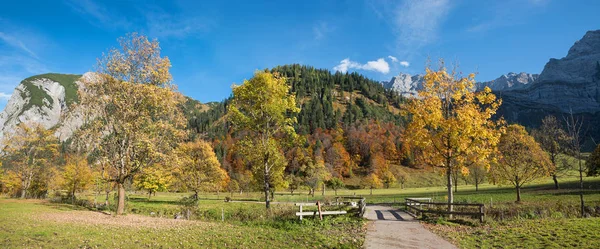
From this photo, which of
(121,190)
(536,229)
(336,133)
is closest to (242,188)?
(121,190)

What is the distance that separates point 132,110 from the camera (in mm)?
26641

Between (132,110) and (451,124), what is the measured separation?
2684 cm

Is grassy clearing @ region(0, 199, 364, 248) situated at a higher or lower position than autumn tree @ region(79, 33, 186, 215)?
lower

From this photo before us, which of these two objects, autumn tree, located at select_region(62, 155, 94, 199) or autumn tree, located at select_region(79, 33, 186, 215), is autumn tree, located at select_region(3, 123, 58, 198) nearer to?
autumn tree, located at select_region(62, 155, 94, 199)

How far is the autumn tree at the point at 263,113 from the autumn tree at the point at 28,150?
4740 cm

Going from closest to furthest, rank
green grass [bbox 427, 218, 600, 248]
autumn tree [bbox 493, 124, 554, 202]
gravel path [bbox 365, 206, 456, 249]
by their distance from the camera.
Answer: green grass [bbox 427, 218, 600, 248] < gravel path [bbox 365, 206, 456, 249] < autumn tree [bbox 493, 124, 554, 202]

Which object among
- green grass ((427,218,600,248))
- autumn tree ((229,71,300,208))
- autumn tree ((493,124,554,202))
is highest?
autumn tree ((229,71,300,208))

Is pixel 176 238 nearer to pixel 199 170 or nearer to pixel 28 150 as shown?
pixel 199 170

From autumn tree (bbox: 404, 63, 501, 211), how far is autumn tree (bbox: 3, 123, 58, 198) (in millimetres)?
62436

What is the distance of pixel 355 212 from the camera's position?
25609 millimetres

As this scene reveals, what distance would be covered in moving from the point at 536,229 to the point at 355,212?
12.4m

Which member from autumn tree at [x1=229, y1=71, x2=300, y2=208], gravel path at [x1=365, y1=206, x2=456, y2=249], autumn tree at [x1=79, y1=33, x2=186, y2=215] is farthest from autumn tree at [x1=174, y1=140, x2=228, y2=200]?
gravel path at [x1=365, y1=206, x2=456, y2=249]

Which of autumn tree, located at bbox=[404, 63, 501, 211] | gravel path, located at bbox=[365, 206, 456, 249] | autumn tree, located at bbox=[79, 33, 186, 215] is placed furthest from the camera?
autumn tree, located at bbox=[79, 33, 186, 215]

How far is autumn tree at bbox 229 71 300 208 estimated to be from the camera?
2691 cm
